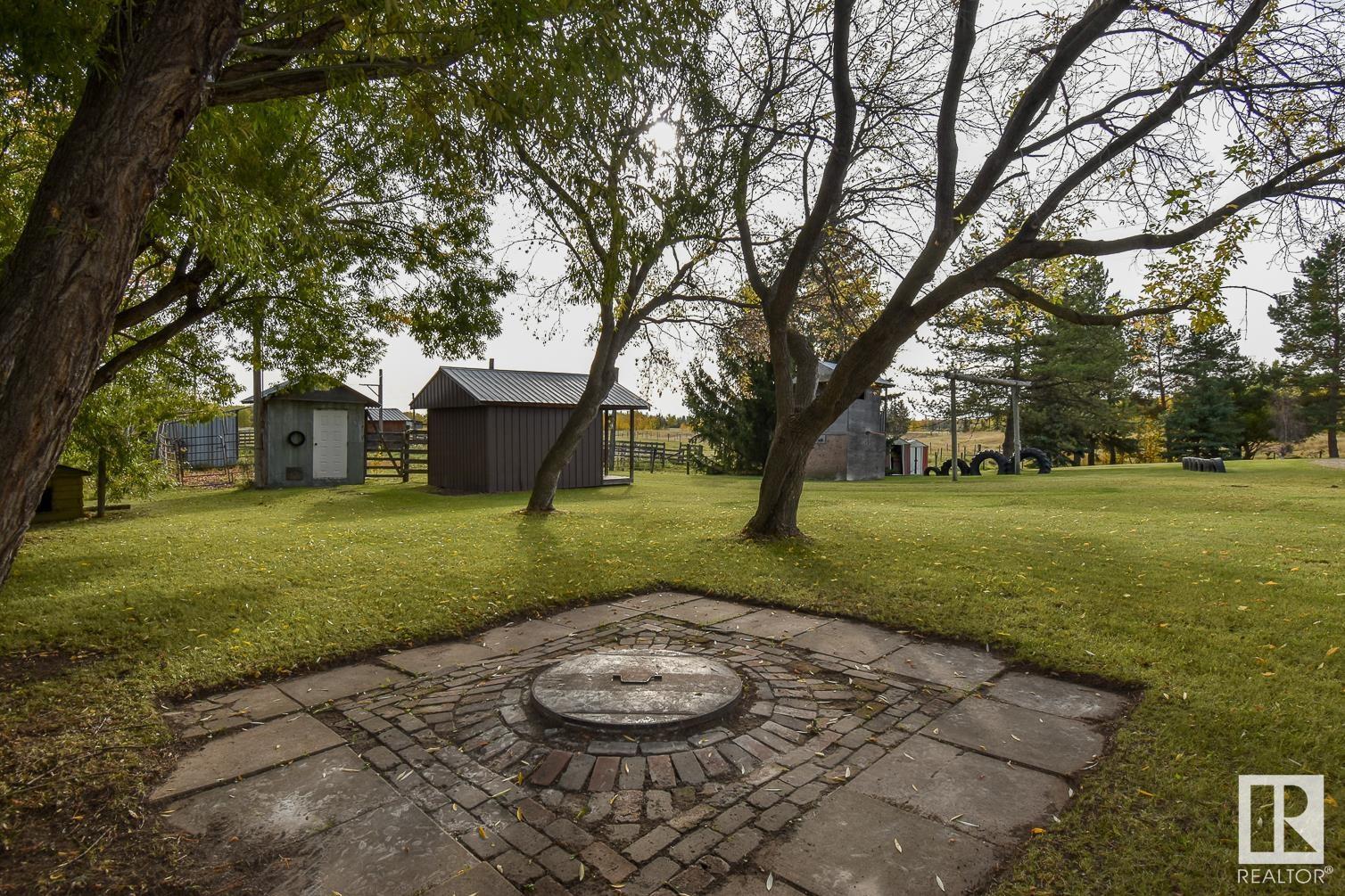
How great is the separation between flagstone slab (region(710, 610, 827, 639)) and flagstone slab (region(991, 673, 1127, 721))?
137 centimetres

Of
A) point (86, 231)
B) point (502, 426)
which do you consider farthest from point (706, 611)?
point (502, 426)

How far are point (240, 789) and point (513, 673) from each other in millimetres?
1444

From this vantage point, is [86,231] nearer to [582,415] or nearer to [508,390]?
[582,415]

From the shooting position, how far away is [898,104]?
25.7 ft

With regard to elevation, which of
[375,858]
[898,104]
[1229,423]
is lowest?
[375,858]

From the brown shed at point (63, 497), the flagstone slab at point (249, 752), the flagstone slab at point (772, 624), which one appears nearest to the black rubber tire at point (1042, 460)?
the flagstone slab at point (772, 624)

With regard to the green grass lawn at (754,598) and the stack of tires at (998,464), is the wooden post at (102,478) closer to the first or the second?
the green grass lawn at (754,598)

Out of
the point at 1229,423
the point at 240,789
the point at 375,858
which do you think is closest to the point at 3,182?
the point at 240,789

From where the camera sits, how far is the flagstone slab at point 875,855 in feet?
6.57

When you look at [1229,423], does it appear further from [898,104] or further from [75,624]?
[75,624]

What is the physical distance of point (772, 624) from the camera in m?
4.82

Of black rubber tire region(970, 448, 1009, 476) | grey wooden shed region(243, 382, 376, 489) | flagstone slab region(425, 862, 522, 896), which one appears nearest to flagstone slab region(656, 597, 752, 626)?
flagstone slab region(425, 862, 522, 896)

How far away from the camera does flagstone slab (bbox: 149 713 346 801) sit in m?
2.62

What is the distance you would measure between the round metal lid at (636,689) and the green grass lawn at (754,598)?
4.54 ft
